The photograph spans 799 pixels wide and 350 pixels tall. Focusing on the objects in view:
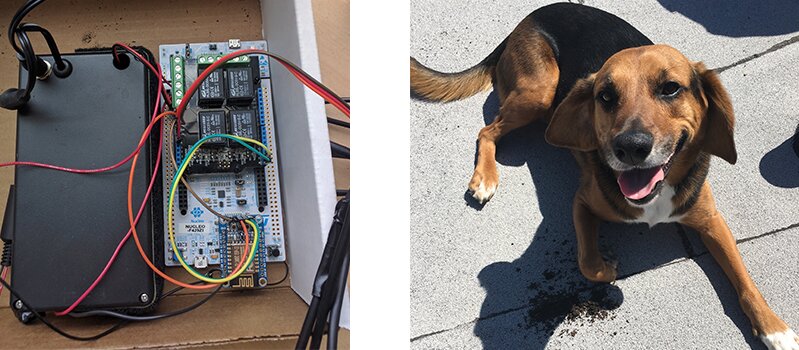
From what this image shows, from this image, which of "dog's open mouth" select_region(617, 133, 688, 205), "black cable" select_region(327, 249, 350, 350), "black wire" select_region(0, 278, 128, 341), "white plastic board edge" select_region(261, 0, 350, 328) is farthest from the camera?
"dog's open mouth" select_region(617, 133, 688, 205)

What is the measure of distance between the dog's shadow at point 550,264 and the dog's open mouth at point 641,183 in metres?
0.08

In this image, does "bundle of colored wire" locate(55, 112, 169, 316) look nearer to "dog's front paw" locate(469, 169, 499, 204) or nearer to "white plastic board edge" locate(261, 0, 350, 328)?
"white plastic board edge" locate(261, 0, 350, 328)

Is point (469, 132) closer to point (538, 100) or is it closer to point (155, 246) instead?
point (538, 100)

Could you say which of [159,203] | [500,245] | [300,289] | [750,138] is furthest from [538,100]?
[159,203]

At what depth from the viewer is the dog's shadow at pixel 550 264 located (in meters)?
0.99

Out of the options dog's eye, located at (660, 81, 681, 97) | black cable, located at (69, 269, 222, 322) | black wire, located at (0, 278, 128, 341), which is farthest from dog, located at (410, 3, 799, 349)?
black wire, located at (0, 278, 128, 341)

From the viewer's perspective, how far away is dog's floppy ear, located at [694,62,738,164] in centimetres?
87

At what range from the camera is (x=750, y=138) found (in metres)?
1.02

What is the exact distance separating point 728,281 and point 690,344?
12cm

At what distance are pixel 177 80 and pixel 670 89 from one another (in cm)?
71

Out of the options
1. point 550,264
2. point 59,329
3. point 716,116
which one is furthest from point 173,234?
point 716,116

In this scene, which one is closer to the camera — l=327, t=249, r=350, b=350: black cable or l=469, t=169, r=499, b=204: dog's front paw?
l=327, t=249, r=350, b=350: black cable

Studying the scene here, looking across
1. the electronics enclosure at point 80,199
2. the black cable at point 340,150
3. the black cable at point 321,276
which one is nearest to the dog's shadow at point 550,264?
the black cable at point 340,150

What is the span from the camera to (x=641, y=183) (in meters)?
0.94
